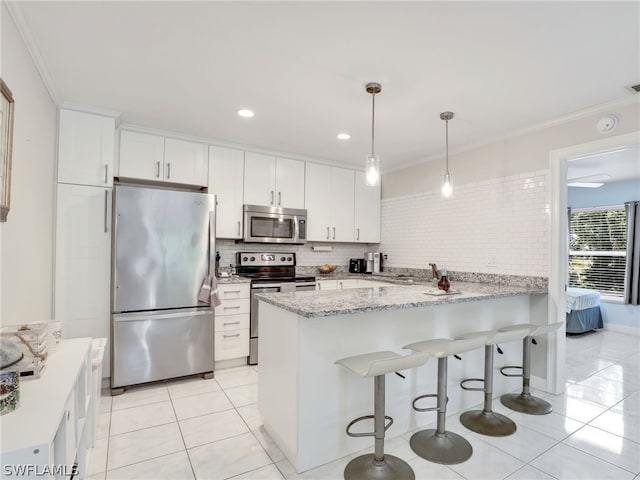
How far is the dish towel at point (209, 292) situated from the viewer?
3.31 metres

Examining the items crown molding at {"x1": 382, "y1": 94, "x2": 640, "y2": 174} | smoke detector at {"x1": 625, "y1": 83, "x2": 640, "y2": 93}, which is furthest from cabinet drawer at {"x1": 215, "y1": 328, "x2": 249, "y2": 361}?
smoke detector at {"x1": 625, "y1": 83, "x2": 640, "y2": 93}

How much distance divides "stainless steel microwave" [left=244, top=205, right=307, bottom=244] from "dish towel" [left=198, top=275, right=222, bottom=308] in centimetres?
78

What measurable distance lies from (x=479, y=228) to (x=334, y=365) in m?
2.46

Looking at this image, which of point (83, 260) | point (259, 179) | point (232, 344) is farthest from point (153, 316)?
point (259, 179)

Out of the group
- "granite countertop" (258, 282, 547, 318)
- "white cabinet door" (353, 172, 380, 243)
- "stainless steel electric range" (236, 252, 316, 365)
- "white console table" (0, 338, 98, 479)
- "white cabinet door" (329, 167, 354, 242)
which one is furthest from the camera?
"white cabinet door" (353, 172, 380, 243)

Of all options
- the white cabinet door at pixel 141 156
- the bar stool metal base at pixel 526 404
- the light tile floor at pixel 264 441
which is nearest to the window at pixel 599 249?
the light tile floor at pixel 264 441

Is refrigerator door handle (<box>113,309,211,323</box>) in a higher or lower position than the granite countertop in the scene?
lower

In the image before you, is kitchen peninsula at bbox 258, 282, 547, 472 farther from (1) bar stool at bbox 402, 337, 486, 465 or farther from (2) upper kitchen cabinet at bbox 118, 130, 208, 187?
(2) upper kitchen cabinet at bbox 118, 130, 208, 187

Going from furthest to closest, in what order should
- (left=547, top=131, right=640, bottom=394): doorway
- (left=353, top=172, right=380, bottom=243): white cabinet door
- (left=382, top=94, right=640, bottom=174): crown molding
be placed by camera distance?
(left=353, top=172, right=380, bottom=243): white cabinet door < (left=547, top=131, right=640, bottom=394): doorway < (left=382, top=94, right=640, bottom=174): crown molding

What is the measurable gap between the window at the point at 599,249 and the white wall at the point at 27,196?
7.55m

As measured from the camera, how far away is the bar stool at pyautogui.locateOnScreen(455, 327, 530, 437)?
2.38m

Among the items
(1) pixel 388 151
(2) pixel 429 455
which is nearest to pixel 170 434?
(2) pixel 429 455

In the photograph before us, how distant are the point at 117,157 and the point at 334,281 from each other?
2.73 metres

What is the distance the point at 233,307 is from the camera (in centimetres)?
364
